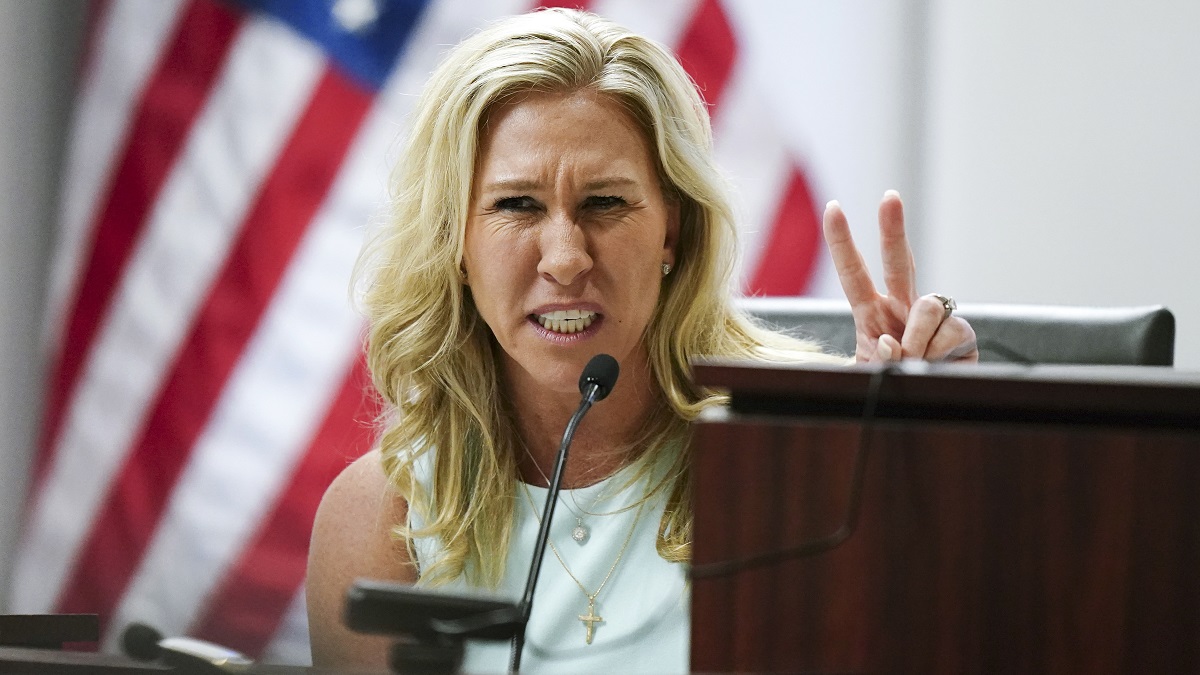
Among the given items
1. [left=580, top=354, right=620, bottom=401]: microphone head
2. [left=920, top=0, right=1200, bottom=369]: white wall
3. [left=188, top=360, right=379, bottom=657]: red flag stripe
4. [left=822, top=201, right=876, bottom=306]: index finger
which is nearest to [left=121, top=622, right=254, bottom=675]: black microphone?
[left=580, top=354, right=620, bottom=401]: microphone head

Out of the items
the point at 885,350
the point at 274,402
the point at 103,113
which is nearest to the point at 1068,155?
the point at 885,350

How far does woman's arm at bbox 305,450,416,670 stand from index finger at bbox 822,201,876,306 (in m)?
0.66

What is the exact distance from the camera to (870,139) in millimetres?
2225

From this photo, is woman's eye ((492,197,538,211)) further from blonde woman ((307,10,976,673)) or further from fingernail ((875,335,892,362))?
fingernail ((875,335,892,362))

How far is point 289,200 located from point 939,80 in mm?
1287

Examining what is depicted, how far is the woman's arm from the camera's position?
1499mm

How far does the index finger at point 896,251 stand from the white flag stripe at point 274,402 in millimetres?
1294

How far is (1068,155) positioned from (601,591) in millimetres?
1223

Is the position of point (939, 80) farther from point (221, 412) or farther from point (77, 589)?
point (77, 589)

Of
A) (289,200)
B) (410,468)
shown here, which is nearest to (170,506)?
(289,200)

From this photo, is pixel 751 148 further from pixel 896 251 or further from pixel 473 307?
pixel 896 251

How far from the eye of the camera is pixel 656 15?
7.56 ft

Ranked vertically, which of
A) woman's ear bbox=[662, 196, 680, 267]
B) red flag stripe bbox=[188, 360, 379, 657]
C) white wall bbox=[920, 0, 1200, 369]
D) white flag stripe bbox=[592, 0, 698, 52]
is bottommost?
red flag stripe bbox=[188, 360, 379, 657]

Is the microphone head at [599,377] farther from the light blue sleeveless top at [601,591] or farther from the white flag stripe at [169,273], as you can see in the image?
the white flag stripe at [169,273]
